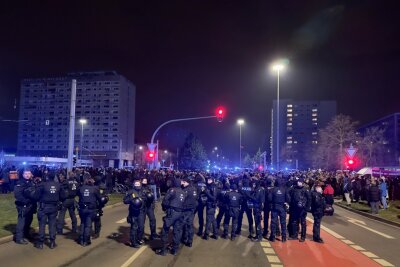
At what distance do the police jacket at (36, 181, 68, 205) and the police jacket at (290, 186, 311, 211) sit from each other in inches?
282

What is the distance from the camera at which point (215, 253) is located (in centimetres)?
1091

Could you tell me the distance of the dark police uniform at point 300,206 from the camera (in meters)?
13.3

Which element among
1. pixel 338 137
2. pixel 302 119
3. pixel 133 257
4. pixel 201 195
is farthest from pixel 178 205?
pixel 302 119

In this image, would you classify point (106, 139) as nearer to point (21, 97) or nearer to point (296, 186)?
point (21, 97)

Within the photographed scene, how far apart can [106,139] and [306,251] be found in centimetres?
12663

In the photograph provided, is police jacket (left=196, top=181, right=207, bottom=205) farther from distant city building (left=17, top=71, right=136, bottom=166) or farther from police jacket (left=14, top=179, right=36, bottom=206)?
distant city building (left=17, top=71, right=136, bottom=166)

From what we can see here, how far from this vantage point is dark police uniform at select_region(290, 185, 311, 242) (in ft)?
43.5

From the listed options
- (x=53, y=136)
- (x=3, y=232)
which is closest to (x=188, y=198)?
(x=3, y=232)

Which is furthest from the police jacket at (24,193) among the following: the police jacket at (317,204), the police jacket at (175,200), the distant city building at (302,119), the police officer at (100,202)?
the distant city building at (302,119)

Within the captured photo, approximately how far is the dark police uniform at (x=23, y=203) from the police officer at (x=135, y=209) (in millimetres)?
2699

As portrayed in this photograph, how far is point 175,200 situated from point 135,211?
4.23 feet

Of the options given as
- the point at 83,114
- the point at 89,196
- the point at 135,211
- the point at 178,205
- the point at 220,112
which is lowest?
the point at 135,211

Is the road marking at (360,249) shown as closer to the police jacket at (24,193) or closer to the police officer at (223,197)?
the police officer at (223,197)

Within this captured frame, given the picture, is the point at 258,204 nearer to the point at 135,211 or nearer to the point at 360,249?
the point at 360,249
